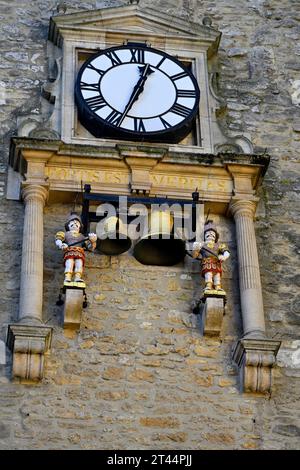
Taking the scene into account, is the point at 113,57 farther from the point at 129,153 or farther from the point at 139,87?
the point at 129,153

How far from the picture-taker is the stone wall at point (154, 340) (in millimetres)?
10422

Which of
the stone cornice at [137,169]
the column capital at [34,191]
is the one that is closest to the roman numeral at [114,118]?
the stone cornice at [137,169]

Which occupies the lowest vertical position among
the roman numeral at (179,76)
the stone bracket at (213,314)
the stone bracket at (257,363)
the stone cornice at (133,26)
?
the stone bracket at (257,363)

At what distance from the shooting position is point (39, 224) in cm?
1156

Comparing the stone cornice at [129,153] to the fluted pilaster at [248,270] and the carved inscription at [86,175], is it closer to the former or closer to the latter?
the carved inscription at [86,175]

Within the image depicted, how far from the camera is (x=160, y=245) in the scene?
11508mm

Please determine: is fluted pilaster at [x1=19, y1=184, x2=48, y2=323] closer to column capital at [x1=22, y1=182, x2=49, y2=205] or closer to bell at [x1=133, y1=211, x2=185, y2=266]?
column capital at [x1=22, y1=182, x2=49, y2=205]

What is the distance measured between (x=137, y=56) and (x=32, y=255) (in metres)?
2.87

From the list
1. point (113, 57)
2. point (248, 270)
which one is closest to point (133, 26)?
point (113, 57)

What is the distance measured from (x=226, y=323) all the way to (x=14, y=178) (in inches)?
96.6

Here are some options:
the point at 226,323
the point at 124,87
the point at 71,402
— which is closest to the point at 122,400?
the point at 71,402

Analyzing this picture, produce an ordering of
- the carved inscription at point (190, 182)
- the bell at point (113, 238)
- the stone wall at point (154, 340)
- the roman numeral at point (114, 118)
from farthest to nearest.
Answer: the roman numeral at point (114, 118), the carved inscription at point (190, 182), the bell at point (113, 238), the stone wall at point (154, 340)

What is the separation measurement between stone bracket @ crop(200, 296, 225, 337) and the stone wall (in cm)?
11
